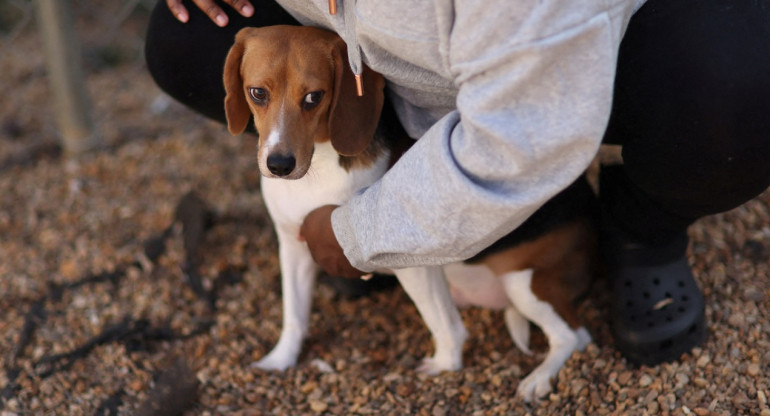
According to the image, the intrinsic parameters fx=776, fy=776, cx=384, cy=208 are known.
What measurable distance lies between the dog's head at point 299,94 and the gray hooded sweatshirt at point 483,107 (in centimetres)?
18

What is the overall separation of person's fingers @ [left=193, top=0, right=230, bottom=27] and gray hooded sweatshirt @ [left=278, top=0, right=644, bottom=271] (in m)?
0.55

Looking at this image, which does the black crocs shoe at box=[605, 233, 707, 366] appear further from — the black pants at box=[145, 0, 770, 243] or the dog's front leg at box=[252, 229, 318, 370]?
the dog's front leg at box=[252, 229, 318, 370]

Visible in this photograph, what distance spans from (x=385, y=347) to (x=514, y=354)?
0.45 meters

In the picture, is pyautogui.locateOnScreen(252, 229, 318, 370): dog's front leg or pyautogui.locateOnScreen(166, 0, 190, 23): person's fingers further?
pyautogui.locateOnScreen(252, 229, 318, 370): dog's front leg

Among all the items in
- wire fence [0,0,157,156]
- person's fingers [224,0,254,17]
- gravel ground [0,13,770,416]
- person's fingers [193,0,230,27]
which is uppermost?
person's fingers [224,0,254,17]

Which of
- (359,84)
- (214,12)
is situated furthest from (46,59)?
(359,84)

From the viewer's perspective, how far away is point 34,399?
2396mm

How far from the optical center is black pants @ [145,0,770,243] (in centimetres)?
185

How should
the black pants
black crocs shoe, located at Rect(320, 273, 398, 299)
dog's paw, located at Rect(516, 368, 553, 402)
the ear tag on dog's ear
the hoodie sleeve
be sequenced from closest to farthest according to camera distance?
the hoodie sleeve
the black pants
the ear tag on dog's ear
dog's paw, located at Rect(516, 368, 553, 402)
black crocs shoe, located at Rect(320, 273, 398, 299)

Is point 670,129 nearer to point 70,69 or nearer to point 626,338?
point 626,338

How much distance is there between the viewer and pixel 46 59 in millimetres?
3973

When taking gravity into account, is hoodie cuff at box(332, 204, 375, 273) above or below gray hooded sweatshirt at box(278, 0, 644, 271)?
below

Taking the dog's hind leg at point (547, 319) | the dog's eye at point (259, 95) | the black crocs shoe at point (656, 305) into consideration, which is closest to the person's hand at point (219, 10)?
the dog's eye at point (259, 95)

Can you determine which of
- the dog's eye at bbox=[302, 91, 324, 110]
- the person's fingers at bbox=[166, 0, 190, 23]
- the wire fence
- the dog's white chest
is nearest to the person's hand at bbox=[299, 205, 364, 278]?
the dog's white chest
